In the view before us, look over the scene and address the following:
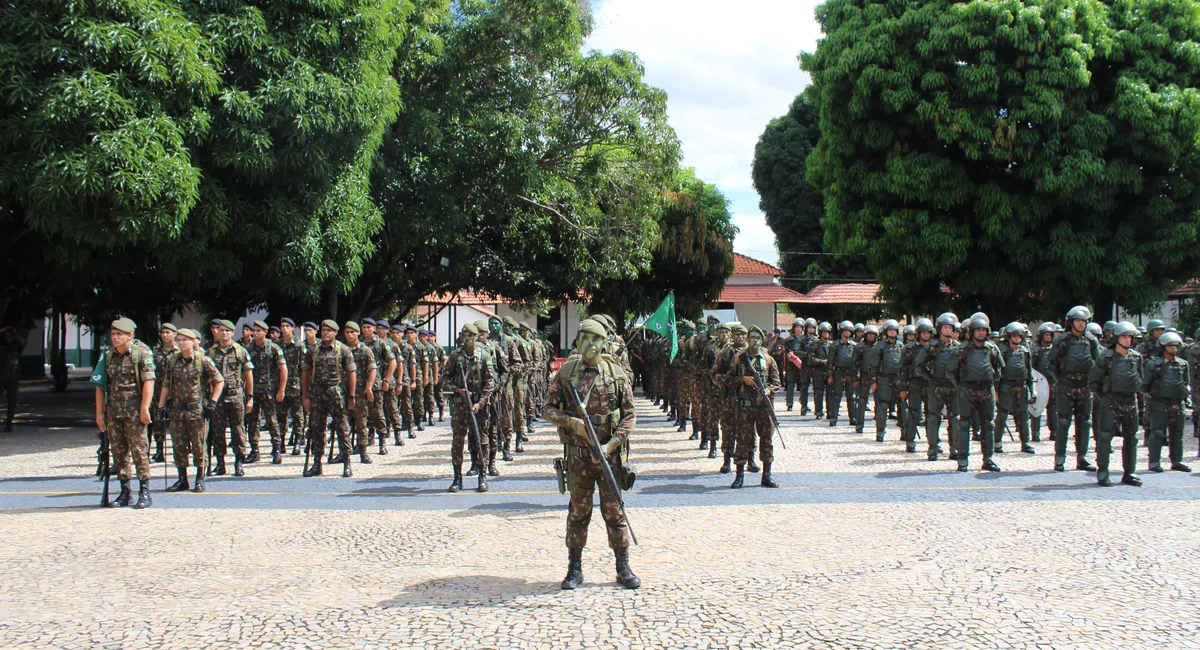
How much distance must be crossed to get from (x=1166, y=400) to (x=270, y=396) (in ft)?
37.5

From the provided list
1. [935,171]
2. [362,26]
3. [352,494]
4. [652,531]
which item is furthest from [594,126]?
[652,531]

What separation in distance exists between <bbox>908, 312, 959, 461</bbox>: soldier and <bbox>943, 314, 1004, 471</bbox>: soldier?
0.29 meters

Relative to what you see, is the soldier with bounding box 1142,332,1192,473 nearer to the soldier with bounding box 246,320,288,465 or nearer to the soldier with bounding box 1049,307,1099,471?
the soldier with bounding box 1049,307,1099,471

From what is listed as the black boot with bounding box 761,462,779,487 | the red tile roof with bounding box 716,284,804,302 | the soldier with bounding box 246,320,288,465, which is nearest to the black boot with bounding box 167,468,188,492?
the soldier with bounding box 246,320,288,465

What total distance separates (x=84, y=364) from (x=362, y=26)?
4161 centimetres

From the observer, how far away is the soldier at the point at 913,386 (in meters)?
13.1

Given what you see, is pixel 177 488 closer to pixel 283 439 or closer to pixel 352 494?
pixel 352 494

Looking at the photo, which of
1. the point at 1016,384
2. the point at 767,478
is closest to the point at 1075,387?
the point at 1016,384

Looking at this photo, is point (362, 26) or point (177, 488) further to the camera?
point (362, 26)

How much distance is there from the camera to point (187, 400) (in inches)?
395

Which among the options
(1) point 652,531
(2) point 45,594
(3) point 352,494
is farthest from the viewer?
(3) point 352,494

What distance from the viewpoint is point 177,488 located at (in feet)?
33.5

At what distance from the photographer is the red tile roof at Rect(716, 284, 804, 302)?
46.1 metres

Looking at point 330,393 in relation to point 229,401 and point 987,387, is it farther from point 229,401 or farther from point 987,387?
point 987,387
